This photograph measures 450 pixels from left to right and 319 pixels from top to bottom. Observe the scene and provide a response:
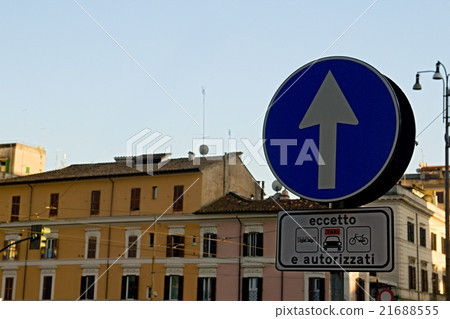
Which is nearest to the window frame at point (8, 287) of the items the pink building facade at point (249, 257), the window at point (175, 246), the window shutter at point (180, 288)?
the window at point (175, 246)

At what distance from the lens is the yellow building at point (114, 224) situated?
4316cm

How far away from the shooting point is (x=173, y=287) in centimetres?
4219

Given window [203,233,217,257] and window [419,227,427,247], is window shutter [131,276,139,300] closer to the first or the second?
window [203,233,217,257]

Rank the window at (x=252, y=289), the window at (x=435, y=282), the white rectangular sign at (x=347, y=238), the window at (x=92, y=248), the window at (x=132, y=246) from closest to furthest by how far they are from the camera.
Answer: the white rectangular sign at (x=347, y=238), the window at (x=252, y=289), the window at (x=132, y=246), the window at (x=92, y=248), the window at (x=435, y=282)

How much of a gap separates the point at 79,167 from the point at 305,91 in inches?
1880

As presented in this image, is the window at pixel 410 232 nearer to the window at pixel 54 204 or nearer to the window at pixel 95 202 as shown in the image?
the window at pixel 95 202

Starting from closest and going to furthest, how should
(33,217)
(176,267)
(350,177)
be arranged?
(350,177), (176,267), (33,217)

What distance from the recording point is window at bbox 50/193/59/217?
4722cm

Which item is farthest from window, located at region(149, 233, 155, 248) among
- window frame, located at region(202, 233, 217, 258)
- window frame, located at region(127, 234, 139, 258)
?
window frame, located at region(202, 233, 217, 258)

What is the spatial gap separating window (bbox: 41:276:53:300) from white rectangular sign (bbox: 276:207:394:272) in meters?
44.0

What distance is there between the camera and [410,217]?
42.6m

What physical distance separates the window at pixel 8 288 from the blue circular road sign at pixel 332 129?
1810 inches
